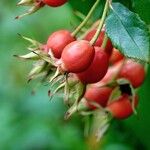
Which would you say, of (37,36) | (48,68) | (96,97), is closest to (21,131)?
(37,36)

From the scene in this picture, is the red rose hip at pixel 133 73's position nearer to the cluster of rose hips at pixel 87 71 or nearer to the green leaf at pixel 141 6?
the cluster of rose hips at pixel 87 71

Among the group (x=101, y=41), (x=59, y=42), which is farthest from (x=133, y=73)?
(x=59, y=42)

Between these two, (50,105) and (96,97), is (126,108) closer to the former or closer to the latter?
(96,97)

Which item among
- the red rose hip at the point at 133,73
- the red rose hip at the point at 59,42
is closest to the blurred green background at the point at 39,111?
the red rose hip at the point at 133,73

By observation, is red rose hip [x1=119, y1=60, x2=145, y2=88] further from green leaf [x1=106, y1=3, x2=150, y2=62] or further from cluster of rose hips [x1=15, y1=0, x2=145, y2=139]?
green leaf [x1=106, y1=3, x2=150, y2=62]

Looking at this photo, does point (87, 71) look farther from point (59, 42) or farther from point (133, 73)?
point (133, 73)

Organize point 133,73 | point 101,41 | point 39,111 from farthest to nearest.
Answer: point 39,111
point 133,73
point 101,41

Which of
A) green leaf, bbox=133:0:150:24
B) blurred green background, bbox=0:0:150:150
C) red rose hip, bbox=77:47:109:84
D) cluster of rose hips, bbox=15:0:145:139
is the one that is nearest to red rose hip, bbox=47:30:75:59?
cluster of rose hips, bbox=15:0:145:139
